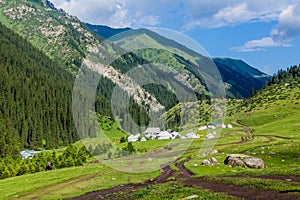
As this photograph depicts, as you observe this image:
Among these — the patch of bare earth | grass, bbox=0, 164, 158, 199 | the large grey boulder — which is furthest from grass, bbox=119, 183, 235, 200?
the large grey boulder

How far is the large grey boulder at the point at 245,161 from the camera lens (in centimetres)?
6519

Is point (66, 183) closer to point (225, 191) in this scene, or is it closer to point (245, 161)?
point (225, 191)

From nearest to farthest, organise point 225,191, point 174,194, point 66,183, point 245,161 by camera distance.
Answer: point 174,194, point 225,191, point 66,183, point 245,161

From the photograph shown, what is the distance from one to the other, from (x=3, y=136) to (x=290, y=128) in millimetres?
132428

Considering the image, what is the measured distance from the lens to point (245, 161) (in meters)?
66.8

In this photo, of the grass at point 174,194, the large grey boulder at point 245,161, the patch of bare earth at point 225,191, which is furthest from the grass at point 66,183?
the large grey boulder at point 245,161

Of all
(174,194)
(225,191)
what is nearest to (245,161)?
(225,191)

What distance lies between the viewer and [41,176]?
69438 mm

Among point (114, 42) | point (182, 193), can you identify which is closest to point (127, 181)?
point (182, 193)

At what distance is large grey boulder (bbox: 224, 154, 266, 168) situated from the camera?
214ft

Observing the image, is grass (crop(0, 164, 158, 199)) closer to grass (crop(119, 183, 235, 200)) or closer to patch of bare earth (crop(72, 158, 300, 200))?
patch of bare earth (crop(72, 158, 300, 200))

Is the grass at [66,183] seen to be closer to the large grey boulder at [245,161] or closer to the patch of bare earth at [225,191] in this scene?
the patch of bare earth at [225,191]

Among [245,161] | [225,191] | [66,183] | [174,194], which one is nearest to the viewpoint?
[174,194]

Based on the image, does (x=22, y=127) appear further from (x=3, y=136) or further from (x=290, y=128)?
(x=290, y=128)
